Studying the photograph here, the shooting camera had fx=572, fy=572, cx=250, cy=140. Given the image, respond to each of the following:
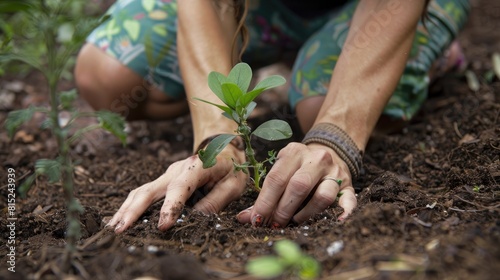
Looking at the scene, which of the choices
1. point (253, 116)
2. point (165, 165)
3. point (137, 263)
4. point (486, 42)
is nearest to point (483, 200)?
point (137, 263)

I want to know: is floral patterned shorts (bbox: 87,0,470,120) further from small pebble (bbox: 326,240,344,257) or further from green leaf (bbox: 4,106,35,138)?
green leaf (bbox: 4,106,35,138)

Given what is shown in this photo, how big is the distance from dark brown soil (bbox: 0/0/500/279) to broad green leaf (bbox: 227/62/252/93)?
0.36 metres

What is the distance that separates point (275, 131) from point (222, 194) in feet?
0.95

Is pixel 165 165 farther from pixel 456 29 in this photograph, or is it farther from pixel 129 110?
pixel 456 29

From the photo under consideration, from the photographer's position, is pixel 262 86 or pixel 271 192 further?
pixel 271 192

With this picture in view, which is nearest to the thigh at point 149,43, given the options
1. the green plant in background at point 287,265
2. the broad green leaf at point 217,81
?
the broad green leaf at point 217,81

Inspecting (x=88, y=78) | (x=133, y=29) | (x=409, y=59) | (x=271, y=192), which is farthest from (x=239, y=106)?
(x=88, y=78)

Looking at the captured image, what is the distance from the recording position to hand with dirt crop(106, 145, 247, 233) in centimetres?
154

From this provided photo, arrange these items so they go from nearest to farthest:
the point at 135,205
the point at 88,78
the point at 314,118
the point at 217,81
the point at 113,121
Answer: the point at 113,121, the point at 217,81, the point at 135,205, the point at 314,118, the point at 88,78

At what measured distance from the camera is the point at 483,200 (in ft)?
4.94

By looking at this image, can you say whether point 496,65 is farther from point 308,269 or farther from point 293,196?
point 308,269

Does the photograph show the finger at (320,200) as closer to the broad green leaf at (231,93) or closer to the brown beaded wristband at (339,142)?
the brown beaded wristband at (339,142)

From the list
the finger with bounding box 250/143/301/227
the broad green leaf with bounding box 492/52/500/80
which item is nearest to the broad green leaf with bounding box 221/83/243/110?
the finger with bounding box 250/143/301/227

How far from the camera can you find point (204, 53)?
6.45ft
